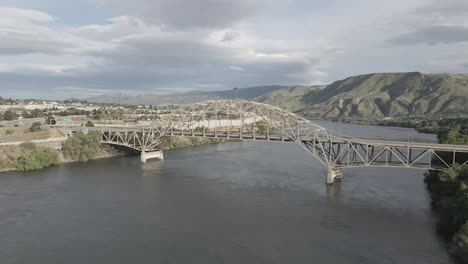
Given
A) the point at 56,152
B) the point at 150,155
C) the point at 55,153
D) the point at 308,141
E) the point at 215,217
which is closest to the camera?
the point at 215,217

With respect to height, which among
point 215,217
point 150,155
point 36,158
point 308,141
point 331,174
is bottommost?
point 215,217

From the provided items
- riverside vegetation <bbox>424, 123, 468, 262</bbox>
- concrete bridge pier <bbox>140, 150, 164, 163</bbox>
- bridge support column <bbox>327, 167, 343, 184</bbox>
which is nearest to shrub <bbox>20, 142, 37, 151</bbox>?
concrete bridge pier <bbox>140, 150, 164, 163</bbox>

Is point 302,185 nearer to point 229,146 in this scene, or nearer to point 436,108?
point 229,146

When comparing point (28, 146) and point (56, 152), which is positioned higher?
point (28, 146)

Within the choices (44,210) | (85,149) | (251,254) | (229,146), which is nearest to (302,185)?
(251,254)

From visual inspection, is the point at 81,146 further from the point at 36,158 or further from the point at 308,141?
the point at 308,141

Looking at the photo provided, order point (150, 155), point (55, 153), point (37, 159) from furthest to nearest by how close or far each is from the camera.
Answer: point (150, 155) → point (55, 153) → point (37, 159)

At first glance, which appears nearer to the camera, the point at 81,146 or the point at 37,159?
the point at 37,159

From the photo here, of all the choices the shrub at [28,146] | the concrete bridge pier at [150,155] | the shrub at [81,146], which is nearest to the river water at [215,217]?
the shrub at [28,146]

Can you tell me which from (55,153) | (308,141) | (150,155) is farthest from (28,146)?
(308,141)
